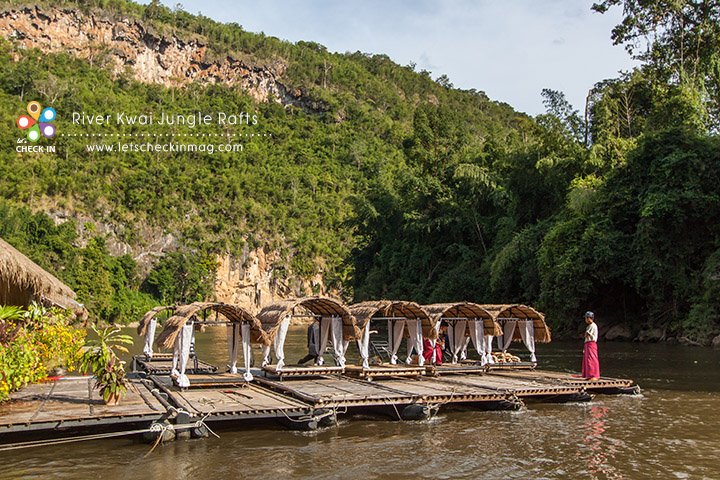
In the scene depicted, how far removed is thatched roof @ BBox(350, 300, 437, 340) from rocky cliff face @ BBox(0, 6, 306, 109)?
9075cm

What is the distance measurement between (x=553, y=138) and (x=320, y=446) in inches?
1149

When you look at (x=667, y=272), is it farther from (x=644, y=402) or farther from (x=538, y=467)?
(x=538, y=467)

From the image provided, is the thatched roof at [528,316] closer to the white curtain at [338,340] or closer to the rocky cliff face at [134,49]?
the white curtain at [338,340]

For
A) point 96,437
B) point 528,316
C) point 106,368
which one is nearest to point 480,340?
point 528,316

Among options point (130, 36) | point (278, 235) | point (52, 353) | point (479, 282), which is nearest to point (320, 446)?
point (52, 353)

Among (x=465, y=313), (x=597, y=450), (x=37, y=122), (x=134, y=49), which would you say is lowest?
(x=597, y=450)

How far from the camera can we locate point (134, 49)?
95438mm

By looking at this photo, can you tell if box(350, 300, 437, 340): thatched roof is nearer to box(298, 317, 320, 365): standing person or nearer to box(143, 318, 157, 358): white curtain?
box(298, 317, 320, 365): standing person

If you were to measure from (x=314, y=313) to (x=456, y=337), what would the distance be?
175 inches

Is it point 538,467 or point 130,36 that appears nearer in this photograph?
point 538,467

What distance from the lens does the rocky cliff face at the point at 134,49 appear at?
3420 inches

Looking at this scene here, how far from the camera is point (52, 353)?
10305mm

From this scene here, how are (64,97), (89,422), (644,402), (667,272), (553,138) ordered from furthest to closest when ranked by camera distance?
(64,97)
(553,138)
(667,272)
(644,402)
(89,422)

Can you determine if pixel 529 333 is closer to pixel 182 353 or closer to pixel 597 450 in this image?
pixel 597 450
